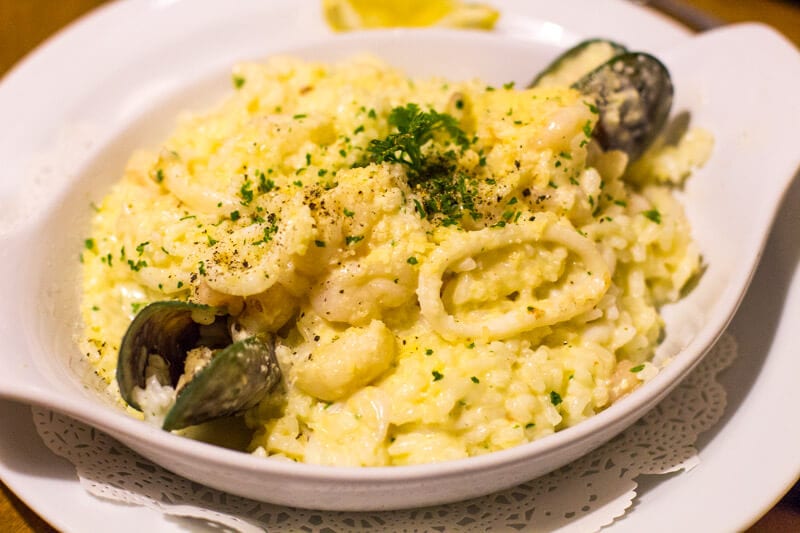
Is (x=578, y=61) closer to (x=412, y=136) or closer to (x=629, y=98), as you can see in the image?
(x=629, y=98)

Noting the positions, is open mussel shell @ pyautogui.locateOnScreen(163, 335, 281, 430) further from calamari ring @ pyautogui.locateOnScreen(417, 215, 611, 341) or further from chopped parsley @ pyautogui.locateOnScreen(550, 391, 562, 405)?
chopped parsley @ pyautogui.locateOnScreen(550, 391, 562, 405)

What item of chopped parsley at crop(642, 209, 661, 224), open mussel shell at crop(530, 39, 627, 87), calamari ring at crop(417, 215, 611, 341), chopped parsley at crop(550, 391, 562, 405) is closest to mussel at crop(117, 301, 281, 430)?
calamari ring at crop(417, 215, 611, 341)

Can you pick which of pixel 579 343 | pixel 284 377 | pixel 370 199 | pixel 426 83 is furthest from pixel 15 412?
pixel 426 83

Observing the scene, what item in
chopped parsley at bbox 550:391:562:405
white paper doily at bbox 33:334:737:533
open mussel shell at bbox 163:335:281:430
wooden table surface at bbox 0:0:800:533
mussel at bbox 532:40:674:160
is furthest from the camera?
wooden table surface at bbox 0:0:800:533

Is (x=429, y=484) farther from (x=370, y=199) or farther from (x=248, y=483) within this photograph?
(x=370, y=199)

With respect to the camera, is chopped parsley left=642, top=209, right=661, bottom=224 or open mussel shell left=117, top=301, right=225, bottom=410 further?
chopped parsley left=642, top=209, right=661, bottom=224

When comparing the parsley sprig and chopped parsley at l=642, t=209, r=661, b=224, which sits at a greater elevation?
the parsley sprig

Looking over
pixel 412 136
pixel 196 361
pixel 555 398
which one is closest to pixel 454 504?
pixel 555 398

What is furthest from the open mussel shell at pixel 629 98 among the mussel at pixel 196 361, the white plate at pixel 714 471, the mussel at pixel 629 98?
the mussel at pixel 196 361
